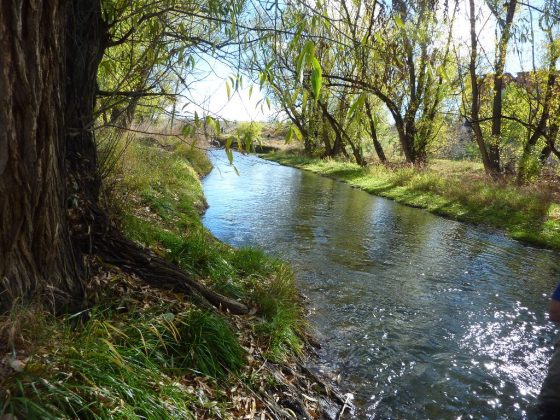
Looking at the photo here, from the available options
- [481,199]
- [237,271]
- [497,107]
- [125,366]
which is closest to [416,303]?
[237,271]

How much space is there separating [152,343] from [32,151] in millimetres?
1656

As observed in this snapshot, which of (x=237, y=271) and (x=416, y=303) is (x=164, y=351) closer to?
(x=237, y=271)

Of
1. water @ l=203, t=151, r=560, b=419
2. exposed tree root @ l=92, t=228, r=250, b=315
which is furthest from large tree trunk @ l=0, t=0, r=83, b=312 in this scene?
water @ l=203, t=151, r=560, b=419

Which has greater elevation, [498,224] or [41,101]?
[41,101]

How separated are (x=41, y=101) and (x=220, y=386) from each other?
2.39 m

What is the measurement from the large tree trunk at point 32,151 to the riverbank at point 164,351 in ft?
0.85

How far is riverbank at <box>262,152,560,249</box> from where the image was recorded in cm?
1279

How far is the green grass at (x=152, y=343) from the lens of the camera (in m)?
2.23

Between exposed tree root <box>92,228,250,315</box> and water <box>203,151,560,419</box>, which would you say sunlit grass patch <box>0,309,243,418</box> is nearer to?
exposed tree root <box>92,228,250,315</box>

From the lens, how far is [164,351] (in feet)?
11.0

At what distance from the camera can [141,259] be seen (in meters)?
4.10

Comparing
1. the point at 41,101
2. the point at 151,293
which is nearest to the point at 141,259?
the point at 151,293

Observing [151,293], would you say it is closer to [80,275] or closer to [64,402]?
[80,275]

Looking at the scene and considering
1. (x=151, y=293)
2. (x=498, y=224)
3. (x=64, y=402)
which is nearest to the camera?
(x=64, y=402)
